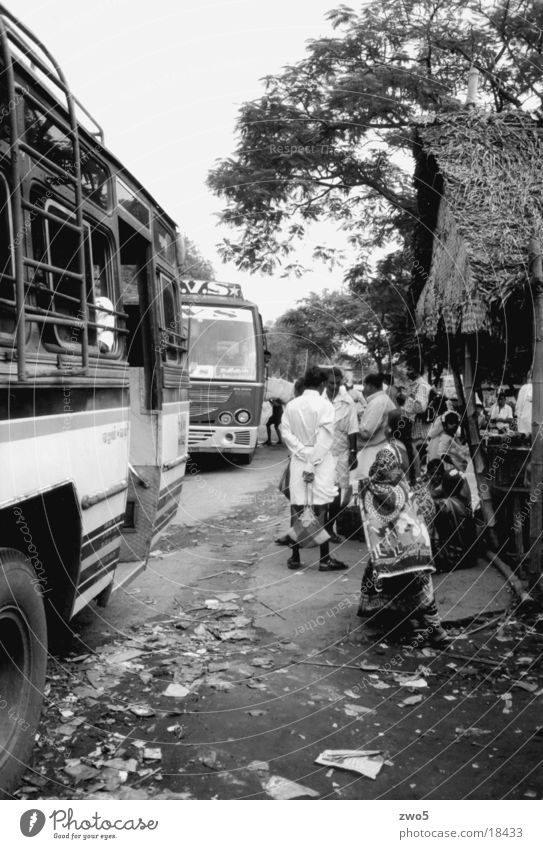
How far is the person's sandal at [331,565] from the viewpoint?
701cm

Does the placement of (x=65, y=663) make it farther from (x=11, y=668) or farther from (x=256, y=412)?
(x=256, y=412)

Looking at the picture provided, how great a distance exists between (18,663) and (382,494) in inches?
112

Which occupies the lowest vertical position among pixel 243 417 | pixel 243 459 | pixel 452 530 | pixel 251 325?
pixel 243 459

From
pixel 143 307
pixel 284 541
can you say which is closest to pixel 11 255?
pixel 143 307

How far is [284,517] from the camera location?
9.76 meters

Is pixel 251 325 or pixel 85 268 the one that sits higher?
pixel 251 325

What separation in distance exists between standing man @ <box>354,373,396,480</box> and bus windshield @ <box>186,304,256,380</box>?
6.82m

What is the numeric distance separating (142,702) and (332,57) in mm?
12036

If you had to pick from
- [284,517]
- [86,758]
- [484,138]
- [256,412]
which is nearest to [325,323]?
[256,412]

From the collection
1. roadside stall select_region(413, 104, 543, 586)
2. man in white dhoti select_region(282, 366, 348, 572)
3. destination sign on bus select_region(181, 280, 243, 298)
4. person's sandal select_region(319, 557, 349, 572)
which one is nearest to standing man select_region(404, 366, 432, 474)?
roadside stall select_region(413, 104, 543, 586)

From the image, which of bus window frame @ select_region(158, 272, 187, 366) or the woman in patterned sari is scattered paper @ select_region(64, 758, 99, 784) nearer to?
the woman in patterned sari

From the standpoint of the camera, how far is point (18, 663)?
10.6ft

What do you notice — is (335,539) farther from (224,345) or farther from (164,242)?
(224,345)

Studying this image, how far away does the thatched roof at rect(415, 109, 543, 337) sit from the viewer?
6.29 metres
